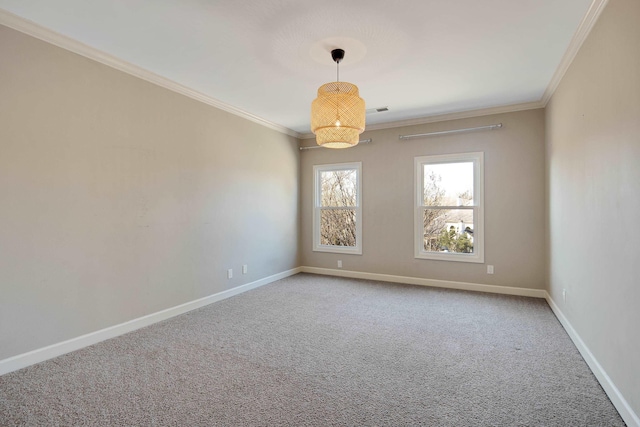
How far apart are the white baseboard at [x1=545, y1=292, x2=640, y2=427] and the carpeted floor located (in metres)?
0.05

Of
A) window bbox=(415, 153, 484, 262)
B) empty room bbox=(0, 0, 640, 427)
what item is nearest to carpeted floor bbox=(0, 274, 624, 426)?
empty room bbox=(0, 0, 640, 427)

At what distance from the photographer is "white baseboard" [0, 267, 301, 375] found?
2408mm

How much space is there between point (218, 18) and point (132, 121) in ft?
5.04

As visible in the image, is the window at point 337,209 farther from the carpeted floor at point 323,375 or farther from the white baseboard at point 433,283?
the carpeted floor at point 323,375

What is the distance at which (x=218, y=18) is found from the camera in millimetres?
2393

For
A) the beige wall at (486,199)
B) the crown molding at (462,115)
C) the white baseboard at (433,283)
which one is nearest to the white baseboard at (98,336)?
the white baseboard at (433,283)

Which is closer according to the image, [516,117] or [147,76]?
[147,76]

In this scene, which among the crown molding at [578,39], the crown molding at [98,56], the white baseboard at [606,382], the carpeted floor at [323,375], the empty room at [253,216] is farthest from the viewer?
the crown molding at [98,56]

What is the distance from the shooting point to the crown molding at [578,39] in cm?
221

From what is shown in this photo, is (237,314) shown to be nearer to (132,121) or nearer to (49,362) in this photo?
(49,362)

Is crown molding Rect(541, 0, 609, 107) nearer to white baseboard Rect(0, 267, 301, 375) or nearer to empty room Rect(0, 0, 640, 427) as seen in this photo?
empty room Rect(0, 0, 640, 427)

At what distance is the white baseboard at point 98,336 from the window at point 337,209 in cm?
204

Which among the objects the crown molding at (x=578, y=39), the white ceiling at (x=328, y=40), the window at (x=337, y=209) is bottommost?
the window at (x=337, y=209)

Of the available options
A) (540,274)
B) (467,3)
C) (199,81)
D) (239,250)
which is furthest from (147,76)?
(540,274)
